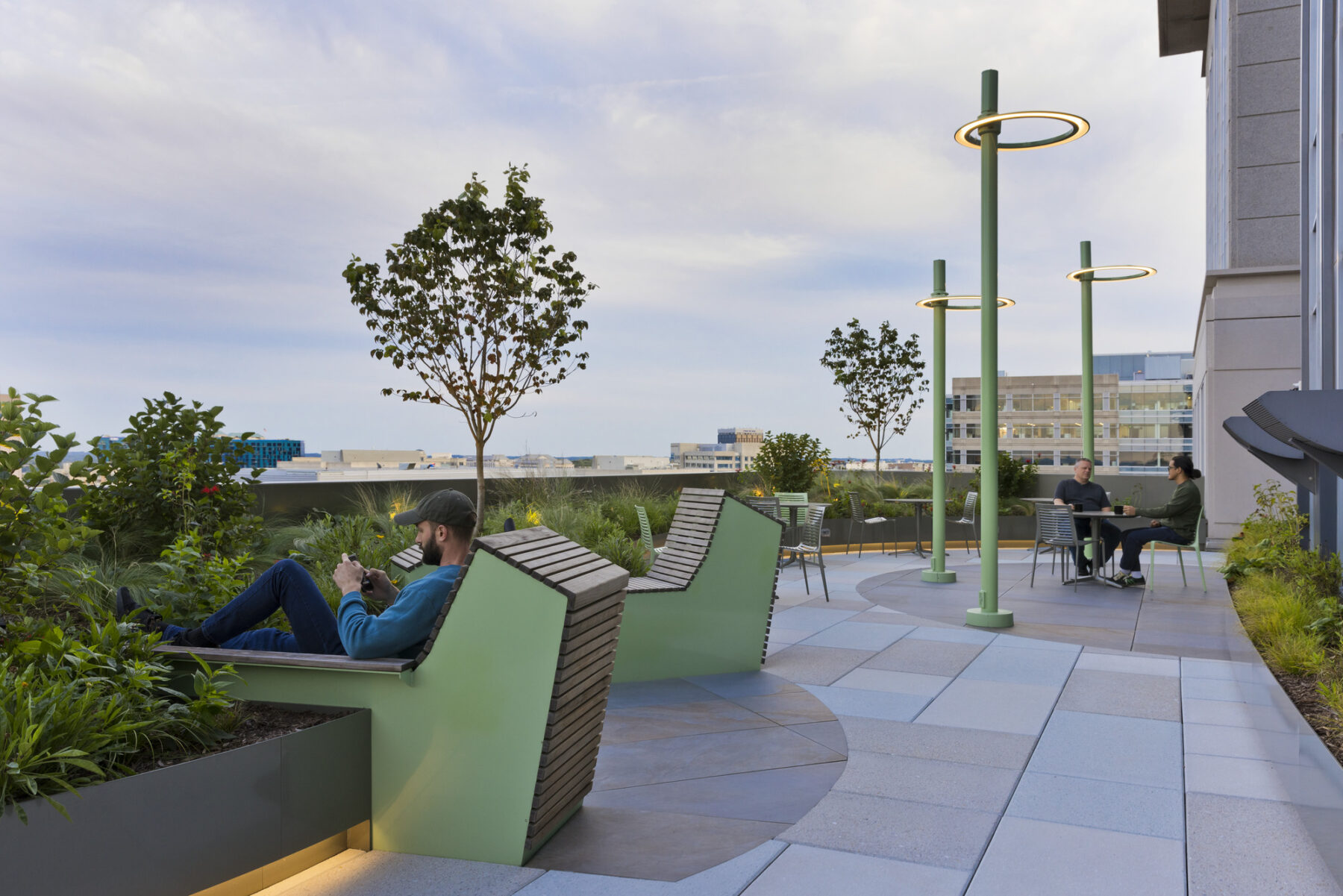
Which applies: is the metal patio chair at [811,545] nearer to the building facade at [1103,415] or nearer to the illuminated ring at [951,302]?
the illuminated ring at [951,302]

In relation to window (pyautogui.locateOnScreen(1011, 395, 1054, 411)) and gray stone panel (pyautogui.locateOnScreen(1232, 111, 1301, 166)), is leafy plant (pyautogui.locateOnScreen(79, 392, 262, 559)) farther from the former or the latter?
window (pyautogui.locateOnScreen(1011, 395, 1054, 411))

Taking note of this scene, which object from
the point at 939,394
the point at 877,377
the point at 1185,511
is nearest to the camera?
the point at 1185,511

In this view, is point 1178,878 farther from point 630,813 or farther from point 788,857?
point 630,813

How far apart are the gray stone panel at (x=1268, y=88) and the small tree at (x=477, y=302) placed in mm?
10743

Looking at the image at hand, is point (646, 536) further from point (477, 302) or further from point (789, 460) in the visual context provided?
point (789, 460)

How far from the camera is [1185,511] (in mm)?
Answer: 9203

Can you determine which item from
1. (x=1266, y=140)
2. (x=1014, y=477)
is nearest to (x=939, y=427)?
(x=1014, y=477)

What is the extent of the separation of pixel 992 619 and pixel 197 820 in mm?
6309

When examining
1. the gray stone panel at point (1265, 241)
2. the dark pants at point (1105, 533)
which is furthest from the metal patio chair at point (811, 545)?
the gray stone panel at point (1265, 241)

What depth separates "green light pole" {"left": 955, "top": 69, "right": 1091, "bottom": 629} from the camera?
7.15 m

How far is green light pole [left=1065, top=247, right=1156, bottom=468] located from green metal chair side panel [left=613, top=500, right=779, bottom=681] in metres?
6.58

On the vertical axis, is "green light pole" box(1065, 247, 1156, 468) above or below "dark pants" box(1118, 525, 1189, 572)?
above

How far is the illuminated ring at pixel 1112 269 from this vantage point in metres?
10.5

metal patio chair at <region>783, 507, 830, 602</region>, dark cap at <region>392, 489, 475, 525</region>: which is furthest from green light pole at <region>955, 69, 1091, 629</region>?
dark cap at <region>392, 489, 475, 525</region>
